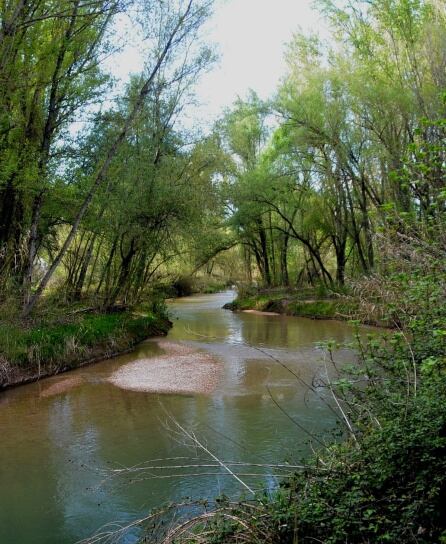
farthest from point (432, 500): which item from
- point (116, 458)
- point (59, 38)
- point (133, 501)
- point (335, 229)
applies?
point (335, 229)

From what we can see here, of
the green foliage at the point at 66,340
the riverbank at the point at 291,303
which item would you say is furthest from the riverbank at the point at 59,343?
the riverbank at the point at 291,303

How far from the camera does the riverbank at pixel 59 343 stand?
11.5m

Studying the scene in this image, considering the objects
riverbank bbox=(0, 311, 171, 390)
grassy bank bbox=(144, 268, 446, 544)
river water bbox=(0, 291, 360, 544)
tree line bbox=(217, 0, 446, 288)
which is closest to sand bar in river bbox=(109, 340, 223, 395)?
river water bbox=(0, 291, 360, 544)

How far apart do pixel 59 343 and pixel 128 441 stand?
6177 millimetres

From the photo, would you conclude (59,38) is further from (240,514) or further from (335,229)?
(335,229)

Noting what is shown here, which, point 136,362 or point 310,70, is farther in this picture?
point 310,70

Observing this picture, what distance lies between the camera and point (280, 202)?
98.0ft

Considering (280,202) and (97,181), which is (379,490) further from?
(280,202)

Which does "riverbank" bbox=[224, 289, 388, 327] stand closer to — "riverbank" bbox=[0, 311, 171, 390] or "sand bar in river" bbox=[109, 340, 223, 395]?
"sand bar in river" bbox=[109, 340, 223, 395]

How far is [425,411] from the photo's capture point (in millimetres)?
4047

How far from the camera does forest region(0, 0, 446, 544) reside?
3.92 m

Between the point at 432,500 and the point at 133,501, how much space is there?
3448mm

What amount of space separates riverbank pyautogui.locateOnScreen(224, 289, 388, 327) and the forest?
217 millimetres

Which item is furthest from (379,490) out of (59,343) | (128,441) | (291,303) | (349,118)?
(291,303)
